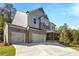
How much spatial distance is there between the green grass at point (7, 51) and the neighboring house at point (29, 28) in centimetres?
33

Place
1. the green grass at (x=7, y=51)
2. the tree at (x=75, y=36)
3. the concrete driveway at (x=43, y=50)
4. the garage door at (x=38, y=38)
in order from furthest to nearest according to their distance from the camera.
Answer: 1. the garage door at (x=38, y=38)
2. the tree at (x=75, y=36)
3. the concrete driveway at (x=43, y=50)
4. the green grass at (x=7, y=51)

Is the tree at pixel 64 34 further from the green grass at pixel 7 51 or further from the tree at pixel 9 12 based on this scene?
the tree at pixel 9 12

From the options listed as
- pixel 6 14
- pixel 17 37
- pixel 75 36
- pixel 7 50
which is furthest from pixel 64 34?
pixel 6 14

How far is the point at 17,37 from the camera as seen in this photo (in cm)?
937

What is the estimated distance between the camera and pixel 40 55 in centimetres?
884

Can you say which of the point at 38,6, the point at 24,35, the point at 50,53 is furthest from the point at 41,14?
the point at 50,53

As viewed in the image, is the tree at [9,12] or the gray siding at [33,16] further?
the gray siding at [33,16]

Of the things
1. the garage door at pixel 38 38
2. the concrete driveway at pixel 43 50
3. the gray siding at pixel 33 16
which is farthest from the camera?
the gray siding at pixel 33 16

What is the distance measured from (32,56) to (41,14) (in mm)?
2092

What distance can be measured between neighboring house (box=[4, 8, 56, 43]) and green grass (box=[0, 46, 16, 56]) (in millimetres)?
331

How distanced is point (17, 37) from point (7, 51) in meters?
0.82

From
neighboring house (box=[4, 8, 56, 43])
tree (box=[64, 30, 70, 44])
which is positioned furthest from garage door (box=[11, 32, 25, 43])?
tree (box=[64, 30, 70, 44])

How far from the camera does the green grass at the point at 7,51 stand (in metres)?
8.81

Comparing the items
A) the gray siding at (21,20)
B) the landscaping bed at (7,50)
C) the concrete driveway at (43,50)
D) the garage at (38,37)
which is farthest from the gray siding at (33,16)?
the landscaping bed at (7,50)
